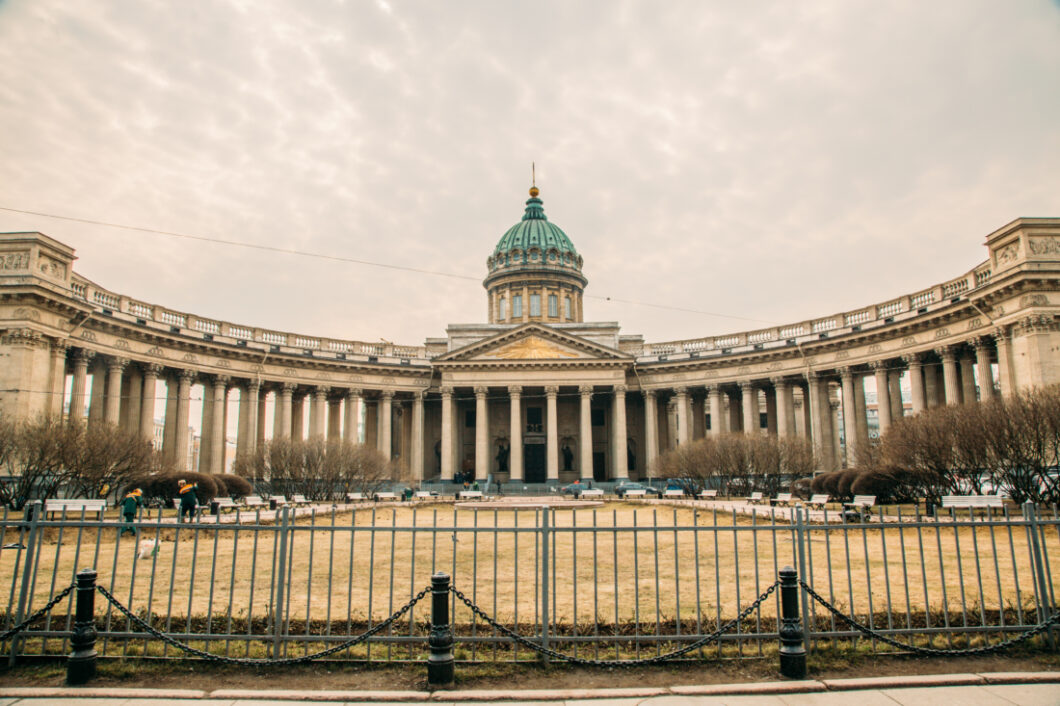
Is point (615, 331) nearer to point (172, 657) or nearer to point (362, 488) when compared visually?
point (362, 488)

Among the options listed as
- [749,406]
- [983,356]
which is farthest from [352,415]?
[983,356]

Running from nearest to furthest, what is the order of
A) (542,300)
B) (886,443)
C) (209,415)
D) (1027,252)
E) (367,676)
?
(367,676) → (886,443) → (1027,252) → (209,415) → (542,300)

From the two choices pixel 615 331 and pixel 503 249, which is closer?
pixel 615 331

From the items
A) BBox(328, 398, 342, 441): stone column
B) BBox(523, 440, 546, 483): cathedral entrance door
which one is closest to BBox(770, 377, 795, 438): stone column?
BBox(523, 440, 546, 483): cathedral entrance door

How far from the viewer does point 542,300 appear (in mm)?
74062

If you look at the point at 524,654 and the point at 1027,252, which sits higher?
the point at 1027,252

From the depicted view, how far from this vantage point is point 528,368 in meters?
59.1

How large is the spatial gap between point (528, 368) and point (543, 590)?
51.1 metres

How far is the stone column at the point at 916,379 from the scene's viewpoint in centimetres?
4419

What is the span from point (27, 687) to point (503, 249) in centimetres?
7195

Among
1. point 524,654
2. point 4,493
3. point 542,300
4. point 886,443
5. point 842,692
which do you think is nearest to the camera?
point 842,692

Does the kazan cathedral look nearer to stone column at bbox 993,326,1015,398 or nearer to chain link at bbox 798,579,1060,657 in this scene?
stone column at bbox 993,326,1015,398

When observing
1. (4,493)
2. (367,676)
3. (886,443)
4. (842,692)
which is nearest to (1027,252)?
(886,443)

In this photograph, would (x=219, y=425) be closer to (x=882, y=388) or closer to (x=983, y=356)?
(x=882, y=388)
